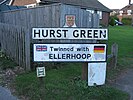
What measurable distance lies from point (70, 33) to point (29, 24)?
4656 millimetres

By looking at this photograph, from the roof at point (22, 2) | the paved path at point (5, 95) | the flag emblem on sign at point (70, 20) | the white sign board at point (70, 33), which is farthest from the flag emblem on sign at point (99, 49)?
the roof at point (22, 2)

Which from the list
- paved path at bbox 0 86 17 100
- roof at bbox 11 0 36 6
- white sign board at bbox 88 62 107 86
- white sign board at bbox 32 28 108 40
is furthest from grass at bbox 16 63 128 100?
roof at bbox 11 0 36 6

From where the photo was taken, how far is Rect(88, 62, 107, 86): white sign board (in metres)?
5.33

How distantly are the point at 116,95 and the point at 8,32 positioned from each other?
5.03 metres

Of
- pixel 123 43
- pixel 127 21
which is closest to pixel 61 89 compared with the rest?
pixel 123 43

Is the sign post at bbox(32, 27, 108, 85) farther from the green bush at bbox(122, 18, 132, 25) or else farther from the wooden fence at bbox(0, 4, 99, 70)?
the green bush at bbox(122, 18, 132, 25)

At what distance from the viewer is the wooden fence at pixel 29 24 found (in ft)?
22.2

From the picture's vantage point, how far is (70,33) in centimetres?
533

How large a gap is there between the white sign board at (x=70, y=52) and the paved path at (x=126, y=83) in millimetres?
1066

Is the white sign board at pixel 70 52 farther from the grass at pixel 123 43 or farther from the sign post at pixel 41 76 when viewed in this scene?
the grass at pixel 123 43

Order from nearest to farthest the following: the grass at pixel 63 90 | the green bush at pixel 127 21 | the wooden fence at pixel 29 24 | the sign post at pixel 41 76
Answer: the grass at pixel 63 90 → the sign post at pixel 41 76 → the wooden fence at pixel 29 24 → the green bush at pixel 127 21

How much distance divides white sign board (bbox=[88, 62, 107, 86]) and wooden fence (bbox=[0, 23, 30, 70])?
2133 mm

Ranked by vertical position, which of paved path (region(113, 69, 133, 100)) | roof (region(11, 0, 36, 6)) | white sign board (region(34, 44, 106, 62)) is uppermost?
roof (region(11, 0, 36, 6))

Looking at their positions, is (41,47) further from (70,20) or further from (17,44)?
(70,20)
